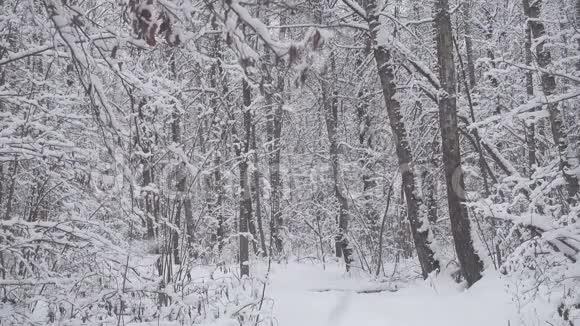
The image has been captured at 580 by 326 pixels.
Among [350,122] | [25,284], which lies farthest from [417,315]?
[350,122]

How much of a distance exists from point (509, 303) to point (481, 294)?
30.1 inches

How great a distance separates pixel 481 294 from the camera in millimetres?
6457

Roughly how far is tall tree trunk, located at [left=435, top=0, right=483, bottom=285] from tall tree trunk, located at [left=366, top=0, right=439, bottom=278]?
779 millimetres

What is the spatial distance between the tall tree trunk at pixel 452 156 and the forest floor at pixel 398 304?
418 millimetres

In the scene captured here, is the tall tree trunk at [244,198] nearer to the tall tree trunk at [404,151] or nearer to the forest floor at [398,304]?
the forest floor at [398,304]

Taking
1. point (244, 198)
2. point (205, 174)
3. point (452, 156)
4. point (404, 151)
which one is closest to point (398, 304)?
point (452, 156)

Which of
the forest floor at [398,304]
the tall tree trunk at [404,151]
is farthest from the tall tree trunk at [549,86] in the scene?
the tall tree trunk at [404,151]

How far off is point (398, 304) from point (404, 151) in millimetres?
2691

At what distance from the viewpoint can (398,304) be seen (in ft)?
22.8

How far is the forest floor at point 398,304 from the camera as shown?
227 inches

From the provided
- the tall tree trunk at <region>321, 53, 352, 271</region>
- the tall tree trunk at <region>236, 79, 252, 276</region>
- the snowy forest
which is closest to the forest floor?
the snowy forest

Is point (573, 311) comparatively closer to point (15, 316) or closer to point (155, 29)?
point (155, 29)

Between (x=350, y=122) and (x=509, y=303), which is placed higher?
(x=350, y=122)

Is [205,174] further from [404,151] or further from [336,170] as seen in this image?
[336,170]
